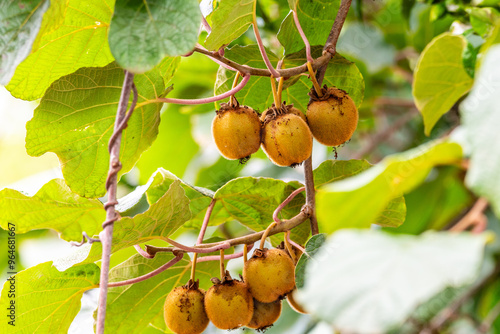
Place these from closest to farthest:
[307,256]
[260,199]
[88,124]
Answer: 1. [307,256]
2. [88,124]
3. [260,199]

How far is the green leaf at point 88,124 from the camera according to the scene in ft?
2.92

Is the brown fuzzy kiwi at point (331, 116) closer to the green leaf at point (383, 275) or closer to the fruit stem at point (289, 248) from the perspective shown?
the fruit stem at point (289, 248)

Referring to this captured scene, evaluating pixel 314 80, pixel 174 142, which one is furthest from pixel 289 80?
pixel 174 142

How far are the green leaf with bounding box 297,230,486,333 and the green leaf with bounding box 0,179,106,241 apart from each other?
0.69 metres

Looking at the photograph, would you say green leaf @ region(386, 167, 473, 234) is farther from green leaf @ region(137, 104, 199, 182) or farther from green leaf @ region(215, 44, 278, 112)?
green leaf @ region(215, 44, 278, 112)

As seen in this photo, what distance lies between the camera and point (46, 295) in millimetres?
935

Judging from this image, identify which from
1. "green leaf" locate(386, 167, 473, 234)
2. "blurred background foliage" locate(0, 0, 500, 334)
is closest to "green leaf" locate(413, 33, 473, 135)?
"blurred background foliage" locate(0, 0, 500, 334)

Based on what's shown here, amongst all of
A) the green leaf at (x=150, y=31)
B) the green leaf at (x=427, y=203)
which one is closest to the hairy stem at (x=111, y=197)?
the green leaf at (x=150, y=31)

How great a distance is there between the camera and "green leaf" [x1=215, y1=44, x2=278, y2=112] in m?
1.02

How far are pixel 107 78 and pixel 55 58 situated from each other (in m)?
0.11

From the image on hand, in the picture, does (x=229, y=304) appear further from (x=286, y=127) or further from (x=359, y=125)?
(x=359, y=125)

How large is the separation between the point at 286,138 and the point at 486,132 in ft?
1.42

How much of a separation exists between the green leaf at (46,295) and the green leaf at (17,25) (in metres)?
0.40

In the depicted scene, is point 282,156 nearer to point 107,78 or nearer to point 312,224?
point 312,224
